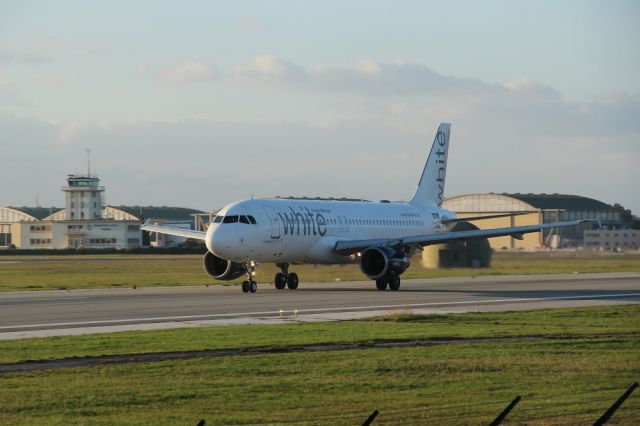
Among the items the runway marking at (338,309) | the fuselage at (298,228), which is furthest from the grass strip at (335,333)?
the fuselage at (298,228)

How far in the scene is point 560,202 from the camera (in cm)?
14662

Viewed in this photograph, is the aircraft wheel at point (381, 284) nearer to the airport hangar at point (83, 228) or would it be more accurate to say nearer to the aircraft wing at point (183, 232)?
the aircraft wing at point (183, 232)

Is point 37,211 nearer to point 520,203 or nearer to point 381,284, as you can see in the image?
point 520,203

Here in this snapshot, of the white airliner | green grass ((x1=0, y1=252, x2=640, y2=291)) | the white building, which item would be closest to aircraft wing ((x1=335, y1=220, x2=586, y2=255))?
the white airliner

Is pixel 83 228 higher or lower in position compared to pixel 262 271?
higher

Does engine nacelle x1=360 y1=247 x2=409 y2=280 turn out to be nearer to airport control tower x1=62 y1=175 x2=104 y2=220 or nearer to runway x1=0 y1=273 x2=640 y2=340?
runway x1=0 y1=273 x2=640 y2=340

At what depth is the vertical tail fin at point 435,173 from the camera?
59.4 m

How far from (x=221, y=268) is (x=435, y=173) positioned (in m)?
17.1

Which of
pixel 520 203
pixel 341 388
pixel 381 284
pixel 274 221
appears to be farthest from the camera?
pixel 520 203

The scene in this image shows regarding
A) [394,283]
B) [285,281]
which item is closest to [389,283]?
[394,283]

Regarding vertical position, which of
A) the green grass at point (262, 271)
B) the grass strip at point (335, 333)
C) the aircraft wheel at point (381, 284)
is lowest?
the grass strip at point (335, 333)

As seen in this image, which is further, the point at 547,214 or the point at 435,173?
the point at 547,214

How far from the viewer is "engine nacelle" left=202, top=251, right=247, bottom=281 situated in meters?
47.2

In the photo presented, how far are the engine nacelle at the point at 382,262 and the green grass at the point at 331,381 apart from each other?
19211 millimetres
